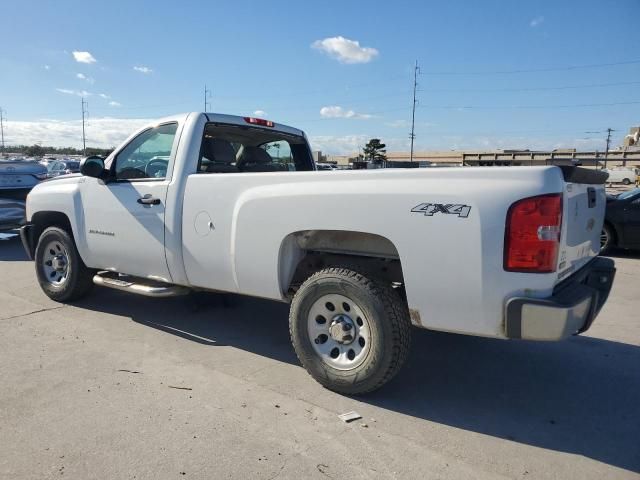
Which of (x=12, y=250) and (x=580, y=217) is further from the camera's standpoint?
(x=12, y=250)

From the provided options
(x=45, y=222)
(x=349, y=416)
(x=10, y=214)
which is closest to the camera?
(x=349, y=416)

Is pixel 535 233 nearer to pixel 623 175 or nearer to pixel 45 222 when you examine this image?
pixel 45 222

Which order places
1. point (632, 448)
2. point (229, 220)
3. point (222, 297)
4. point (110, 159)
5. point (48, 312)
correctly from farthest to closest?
point (222, 297) → point (48, 312) → point (110, 159) → point (229, 220) → point (632, 448)

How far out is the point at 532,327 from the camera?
2.75 m

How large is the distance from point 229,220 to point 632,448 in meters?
3.07

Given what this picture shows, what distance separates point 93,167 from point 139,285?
1.22 metres

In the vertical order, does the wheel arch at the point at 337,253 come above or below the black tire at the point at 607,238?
above

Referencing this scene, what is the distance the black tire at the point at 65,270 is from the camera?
5.36 m

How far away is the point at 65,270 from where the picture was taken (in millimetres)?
5586

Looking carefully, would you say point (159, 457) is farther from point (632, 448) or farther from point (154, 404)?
point (632, 448)

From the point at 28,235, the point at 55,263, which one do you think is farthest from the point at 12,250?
the point at 55,263

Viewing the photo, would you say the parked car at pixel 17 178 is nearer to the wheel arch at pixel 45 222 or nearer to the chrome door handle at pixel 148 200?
the wheel arch at pixel 45 222

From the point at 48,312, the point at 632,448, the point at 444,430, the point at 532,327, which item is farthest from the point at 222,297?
the point at 632,448

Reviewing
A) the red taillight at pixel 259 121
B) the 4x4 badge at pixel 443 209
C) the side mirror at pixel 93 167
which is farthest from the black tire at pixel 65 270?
the 4x4 badge at pixel 443 209
